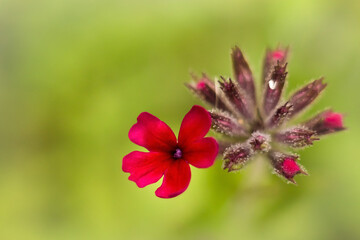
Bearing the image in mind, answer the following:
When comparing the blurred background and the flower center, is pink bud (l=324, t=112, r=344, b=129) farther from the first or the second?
the blurred background

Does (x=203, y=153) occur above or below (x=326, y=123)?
below

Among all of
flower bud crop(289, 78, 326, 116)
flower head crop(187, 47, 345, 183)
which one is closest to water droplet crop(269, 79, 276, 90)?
flower head crop(187, 47, 345, 183)

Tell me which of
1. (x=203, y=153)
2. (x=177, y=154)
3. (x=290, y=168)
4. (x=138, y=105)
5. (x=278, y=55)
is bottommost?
(x=290, y=168)

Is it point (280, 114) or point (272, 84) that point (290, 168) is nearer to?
point (280, 114)

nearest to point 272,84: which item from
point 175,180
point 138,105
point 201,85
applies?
point 201,85

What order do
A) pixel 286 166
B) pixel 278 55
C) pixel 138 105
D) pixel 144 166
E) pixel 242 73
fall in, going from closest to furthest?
pixel 144 166, pixel 286 166, pixel 242 73, pixel 278 55, pixel 138 105

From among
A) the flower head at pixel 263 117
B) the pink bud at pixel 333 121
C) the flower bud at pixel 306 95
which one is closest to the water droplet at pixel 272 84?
the flower head at pixel 263 117
